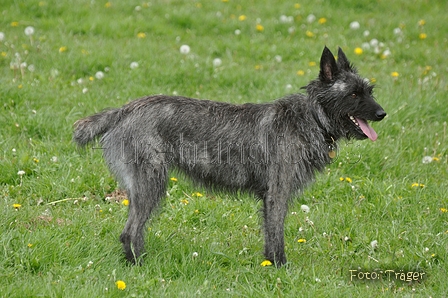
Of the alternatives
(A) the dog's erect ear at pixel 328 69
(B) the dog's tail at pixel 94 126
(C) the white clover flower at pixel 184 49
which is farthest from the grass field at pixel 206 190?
(A) the dog's erect ear at pixel 328 69

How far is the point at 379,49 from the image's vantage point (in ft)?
32.7

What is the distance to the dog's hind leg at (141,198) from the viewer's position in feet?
15.3

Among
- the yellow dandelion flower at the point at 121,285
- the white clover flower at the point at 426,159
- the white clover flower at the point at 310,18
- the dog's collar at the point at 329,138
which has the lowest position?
the white clover flower at the point at 426,159

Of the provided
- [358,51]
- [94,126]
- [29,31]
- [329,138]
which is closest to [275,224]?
[329,138]

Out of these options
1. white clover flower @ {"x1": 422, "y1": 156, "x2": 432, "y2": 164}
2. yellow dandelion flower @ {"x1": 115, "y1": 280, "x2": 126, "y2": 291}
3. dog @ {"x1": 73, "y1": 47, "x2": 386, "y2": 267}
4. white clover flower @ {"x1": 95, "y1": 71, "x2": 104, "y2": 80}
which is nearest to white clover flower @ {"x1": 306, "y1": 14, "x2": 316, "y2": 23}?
white clover flower @ {"x1": 95, "y1": 71, "x2": 104, "y2": 80}

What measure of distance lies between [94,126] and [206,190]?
1.02m

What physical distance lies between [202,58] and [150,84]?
1.20 metres

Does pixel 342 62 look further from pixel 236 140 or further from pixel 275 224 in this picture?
pixel 275 224

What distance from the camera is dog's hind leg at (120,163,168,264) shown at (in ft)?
15.3

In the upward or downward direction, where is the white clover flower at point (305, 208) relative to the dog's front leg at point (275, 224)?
downward

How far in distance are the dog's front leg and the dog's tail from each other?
4.30 feet

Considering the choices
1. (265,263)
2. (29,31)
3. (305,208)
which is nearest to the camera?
(265,263)

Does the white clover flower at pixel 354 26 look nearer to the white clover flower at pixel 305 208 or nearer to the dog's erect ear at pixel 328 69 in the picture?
the white clover flower at pixel 305 208

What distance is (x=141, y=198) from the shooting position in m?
4.68
